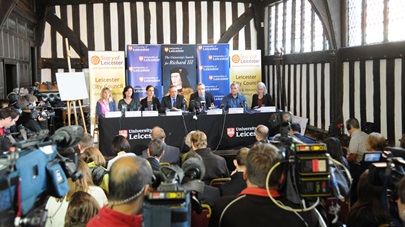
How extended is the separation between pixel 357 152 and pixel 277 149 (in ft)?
12.7

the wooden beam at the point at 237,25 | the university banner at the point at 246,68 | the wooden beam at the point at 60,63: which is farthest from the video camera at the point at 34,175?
the wooden beam at the point at 237,25

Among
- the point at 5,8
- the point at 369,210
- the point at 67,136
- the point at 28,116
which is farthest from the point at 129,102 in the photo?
the point at 369,210

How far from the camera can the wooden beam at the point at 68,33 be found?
12031 mm

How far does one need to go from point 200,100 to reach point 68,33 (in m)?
5.22

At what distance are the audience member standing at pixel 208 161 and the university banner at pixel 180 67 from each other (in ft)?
21.1

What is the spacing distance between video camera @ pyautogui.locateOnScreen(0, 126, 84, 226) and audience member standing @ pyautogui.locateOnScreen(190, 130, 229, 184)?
7.61ft

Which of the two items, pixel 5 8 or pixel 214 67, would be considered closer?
pixel 5 8

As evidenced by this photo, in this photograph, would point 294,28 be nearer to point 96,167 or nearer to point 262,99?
point 262,99

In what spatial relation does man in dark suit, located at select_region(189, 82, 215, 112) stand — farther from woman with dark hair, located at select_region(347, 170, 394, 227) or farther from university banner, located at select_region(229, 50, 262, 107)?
woman with dark hair, located at select_region(347, 170, 394, 227)

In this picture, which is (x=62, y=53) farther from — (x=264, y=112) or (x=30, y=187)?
(x=30, y=187)

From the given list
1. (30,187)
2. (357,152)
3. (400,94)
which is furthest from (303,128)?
(30,187)

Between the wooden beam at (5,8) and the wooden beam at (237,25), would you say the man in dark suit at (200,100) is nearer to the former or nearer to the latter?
the wooden beam at (5,8)

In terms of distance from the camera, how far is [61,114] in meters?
10.7

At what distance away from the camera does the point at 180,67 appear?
447 inches
